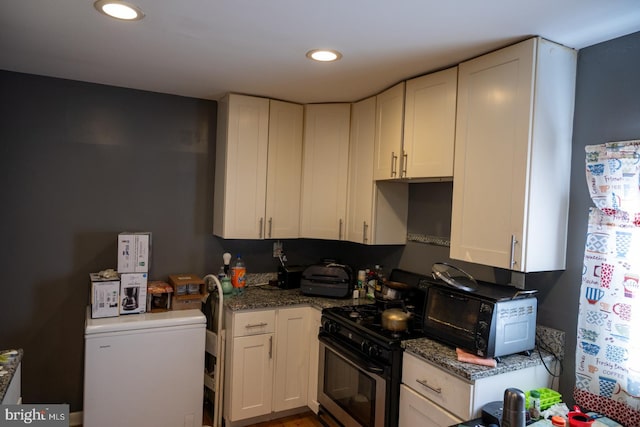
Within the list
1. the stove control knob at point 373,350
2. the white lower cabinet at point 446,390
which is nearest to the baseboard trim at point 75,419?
the stove control knob at point 373,350

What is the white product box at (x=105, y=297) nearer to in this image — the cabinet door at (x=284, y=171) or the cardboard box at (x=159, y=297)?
the cardboard box at (x=159, y=297)

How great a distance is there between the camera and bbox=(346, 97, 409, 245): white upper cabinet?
2758mm

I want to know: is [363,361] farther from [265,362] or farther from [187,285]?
[187,285]

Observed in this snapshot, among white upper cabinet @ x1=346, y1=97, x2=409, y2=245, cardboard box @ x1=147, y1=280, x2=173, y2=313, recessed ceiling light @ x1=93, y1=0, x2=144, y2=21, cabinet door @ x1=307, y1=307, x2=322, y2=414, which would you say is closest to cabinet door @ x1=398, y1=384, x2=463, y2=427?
cabinet door @ x1=307, y1=307, x2=322, y2=414

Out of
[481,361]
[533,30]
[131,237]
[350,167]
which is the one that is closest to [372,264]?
[350,167]

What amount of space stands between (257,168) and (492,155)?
1.65m

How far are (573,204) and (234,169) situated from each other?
6.76 ft

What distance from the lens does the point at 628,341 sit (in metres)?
1.62

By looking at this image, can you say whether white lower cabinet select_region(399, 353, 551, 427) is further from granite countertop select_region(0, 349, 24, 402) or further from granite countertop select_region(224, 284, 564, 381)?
granite countertop select_region(0, 349, 24, 402)

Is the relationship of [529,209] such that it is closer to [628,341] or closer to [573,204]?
[573,204]

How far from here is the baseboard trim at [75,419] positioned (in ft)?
8.93

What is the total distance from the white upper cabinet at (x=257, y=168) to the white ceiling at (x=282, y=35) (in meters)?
0.35

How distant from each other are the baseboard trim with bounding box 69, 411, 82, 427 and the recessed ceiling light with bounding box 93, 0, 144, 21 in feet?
8.36

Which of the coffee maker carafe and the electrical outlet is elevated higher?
the electrical outlet
